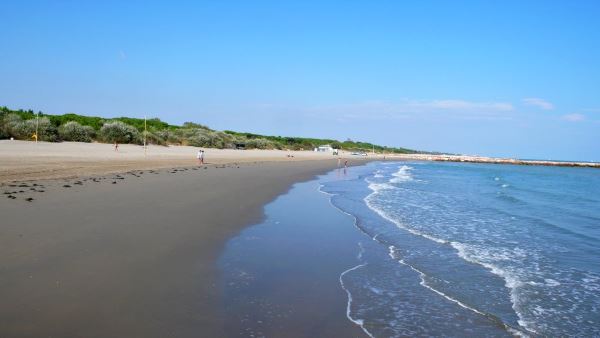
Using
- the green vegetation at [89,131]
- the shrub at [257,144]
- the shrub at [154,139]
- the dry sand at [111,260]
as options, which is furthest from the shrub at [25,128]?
the shrub at [257,144]

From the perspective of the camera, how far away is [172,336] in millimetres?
3912

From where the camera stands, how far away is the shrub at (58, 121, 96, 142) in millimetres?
35969

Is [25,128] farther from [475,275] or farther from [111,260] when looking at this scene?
[475,275]

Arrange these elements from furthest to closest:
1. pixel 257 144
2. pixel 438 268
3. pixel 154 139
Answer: pixel 257 144 → pixel 154 139 → pixel 438 268

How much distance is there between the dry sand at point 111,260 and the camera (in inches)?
163

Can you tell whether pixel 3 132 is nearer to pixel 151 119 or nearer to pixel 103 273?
pixel 103 273

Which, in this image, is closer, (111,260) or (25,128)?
(111,260)

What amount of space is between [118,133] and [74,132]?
4.86 metres

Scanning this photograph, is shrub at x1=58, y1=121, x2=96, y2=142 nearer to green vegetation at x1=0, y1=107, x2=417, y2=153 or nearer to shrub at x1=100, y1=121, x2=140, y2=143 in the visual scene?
green vegetation at x1=0, y1=107, x2=417, y2=153

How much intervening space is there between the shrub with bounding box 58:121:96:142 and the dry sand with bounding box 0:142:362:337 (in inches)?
1003

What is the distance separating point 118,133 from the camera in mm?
41562

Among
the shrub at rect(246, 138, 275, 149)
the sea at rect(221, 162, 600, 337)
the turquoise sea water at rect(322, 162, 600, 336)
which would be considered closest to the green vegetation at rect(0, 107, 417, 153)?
the shrub at rect(246, 138, 275, 149)

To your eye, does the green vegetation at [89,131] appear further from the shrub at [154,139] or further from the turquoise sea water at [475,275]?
the turquoise sea water at [475,275]

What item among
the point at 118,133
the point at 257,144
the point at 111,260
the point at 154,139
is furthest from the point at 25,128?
the point at 257,144
